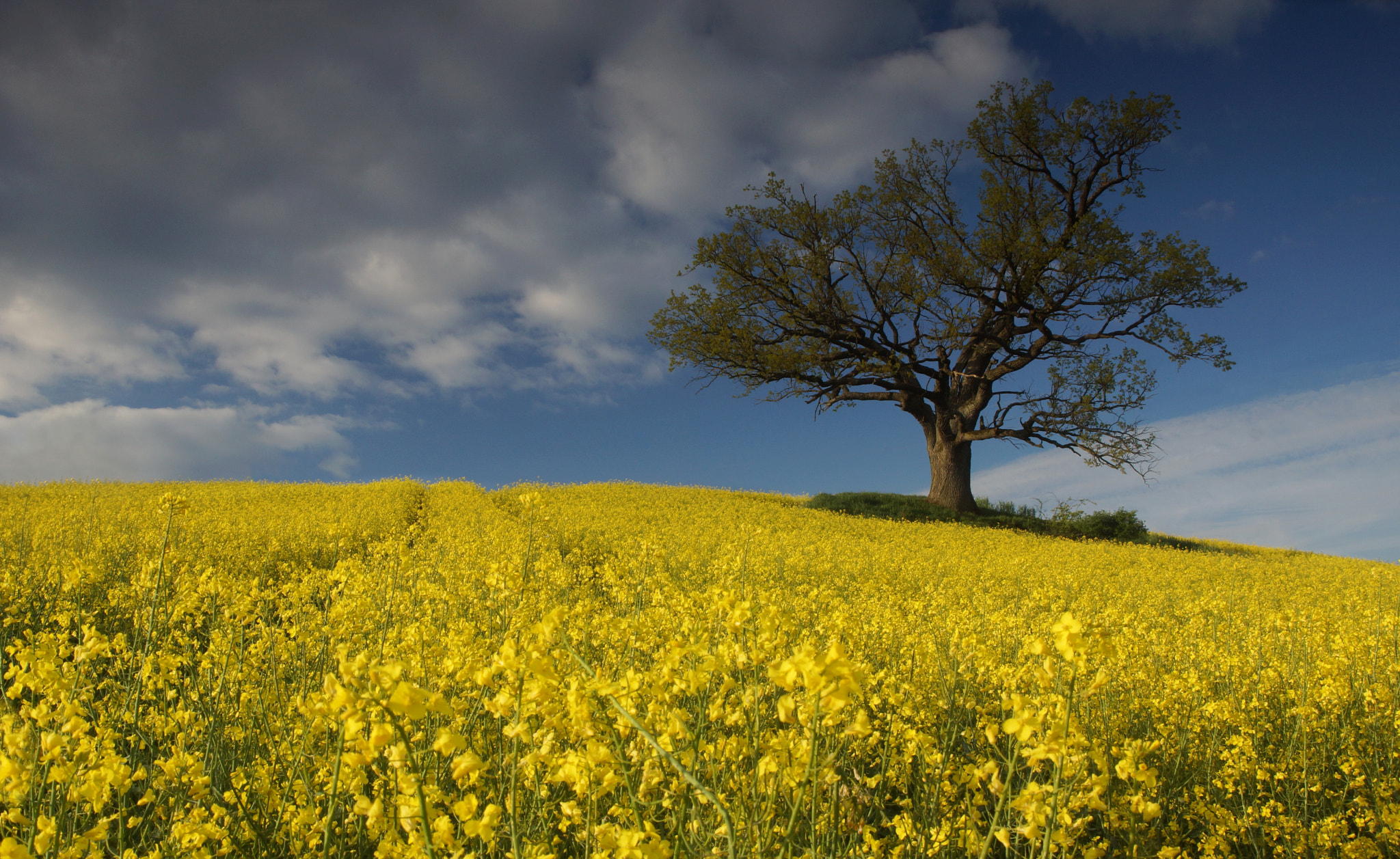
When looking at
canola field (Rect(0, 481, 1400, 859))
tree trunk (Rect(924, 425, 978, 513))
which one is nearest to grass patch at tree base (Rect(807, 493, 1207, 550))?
tree trunk (Rect(924, 425, 978, 513))

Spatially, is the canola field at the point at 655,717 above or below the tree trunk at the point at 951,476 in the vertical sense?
below

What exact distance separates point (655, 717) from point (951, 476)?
70.4ft

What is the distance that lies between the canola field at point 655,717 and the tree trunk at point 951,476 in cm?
1427

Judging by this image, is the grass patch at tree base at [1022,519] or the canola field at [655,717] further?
the grass patch at tree base at [1022,519]

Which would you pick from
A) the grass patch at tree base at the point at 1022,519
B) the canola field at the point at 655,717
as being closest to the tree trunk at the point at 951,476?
the grass patch at tree base at the point at 1022,519

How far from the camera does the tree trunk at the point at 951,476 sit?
21672 millimetres

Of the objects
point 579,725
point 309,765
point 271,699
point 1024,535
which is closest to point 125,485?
point 271,699

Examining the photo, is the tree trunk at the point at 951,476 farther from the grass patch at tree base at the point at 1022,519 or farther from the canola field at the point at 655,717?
the canola field at the point at 655,717

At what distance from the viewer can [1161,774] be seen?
10.5 feet

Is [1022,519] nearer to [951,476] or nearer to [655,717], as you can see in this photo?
[951,476]

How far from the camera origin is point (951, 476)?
2197 cm

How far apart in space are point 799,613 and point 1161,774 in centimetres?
201

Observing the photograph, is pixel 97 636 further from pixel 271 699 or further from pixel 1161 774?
pixel 1161 774

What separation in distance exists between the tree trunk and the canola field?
46.8 ft
